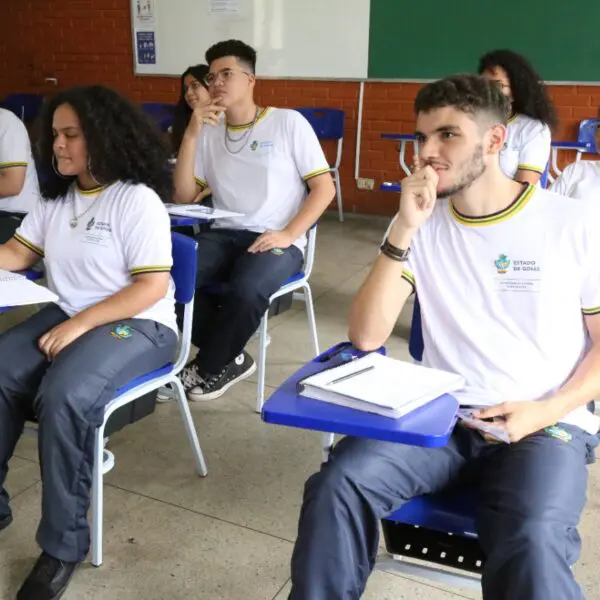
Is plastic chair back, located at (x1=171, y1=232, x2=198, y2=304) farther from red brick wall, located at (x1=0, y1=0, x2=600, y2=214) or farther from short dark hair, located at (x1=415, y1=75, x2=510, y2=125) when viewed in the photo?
red brick wall, located at (x1=0, y1=0, x2=600, y2=214)

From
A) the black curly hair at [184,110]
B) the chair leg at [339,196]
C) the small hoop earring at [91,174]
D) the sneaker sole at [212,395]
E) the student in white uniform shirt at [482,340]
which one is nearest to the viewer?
the student in white uniform shirt at [482,340]

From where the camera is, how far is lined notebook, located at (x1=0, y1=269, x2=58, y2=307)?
5.17ft

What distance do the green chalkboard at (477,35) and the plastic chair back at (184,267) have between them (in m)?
3.59

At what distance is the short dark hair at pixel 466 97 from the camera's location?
1.48 m

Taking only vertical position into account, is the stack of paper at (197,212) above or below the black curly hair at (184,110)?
below

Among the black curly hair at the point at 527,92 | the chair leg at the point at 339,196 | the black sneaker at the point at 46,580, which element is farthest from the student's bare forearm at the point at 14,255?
the chair leg at the point at 339,196

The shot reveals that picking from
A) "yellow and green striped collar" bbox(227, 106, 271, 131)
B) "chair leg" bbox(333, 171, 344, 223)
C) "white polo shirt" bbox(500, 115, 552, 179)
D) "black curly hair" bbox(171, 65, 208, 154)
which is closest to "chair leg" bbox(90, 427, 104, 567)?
"yellow and green striped collar" bbox(227, 106, 271, 131)

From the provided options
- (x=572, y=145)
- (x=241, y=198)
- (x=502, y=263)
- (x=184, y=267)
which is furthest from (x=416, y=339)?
(x=572, y=145)

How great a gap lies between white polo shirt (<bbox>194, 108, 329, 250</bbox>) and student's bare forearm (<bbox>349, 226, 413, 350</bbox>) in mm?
1246

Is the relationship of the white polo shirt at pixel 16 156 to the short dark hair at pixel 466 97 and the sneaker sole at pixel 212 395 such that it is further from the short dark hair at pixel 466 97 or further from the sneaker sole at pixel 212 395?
the short dark hair at pixel 466 97

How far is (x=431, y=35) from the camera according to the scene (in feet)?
17.2

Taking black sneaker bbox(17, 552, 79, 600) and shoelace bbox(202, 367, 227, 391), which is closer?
black sneaker bbox(17, 552, 79, 600)

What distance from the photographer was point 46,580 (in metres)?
1.62

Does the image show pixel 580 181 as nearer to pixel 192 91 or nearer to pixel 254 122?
pixel 254 122
